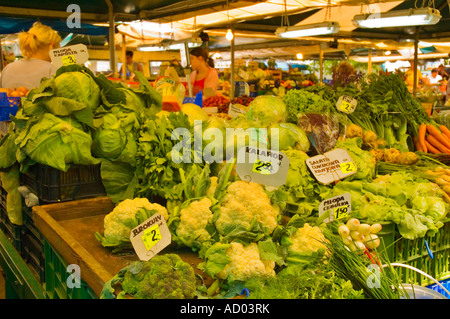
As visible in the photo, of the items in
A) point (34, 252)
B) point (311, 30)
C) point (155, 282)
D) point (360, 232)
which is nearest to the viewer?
point (155, 282)

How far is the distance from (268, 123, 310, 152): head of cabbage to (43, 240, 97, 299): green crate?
1.30 m

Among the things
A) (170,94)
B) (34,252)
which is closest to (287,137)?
(170,94)

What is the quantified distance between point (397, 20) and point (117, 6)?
4.14 m

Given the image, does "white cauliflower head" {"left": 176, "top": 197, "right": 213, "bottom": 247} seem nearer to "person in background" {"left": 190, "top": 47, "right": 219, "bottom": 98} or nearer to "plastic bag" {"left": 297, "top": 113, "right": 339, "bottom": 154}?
"plastic bag" {"left": 297, "top": 113, "right": 339, "bottom": 154}

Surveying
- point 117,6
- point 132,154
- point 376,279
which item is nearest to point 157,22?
point 117,6

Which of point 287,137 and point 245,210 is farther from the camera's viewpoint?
point 287,137

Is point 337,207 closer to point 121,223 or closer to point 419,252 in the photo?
point 419,252

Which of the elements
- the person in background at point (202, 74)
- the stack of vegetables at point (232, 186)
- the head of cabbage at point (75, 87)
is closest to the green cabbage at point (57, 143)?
the stack of vegetables at point (232, 186)

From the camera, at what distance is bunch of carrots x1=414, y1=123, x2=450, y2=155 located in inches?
143

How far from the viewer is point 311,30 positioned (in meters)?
5.47

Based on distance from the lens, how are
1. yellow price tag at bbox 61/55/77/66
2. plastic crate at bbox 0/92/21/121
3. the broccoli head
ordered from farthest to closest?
plastic crate at bbox 0/92/21/121 < yellow price tag at bbox 61/55/77/66 < the broccoli head

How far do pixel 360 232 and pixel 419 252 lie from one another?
1.69 ft

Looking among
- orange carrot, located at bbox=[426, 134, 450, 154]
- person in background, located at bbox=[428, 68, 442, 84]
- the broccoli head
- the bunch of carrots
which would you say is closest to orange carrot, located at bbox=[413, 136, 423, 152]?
the bunch of carrots

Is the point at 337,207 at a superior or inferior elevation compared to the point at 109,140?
inferior
